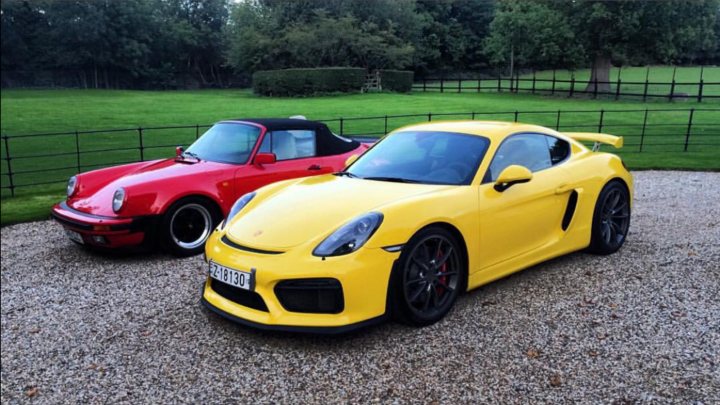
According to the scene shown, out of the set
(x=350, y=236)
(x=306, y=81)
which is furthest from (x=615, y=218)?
(x=306, y=81)

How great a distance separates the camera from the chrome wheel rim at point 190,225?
528cm

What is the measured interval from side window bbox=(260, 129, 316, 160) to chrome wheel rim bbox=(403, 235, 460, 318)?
2869 mm

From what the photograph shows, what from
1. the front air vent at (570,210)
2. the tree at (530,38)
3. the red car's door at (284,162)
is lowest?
the front air vent at (570,210)

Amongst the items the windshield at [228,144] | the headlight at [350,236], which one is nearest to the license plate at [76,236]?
the windshield at [228,144]

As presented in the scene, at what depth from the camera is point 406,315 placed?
140 inches

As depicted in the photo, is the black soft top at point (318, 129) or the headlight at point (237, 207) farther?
the black soft top at point (318, 129)

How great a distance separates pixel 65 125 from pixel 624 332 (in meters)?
17.0

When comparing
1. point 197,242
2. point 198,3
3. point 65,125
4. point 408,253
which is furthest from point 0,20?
point 65,125

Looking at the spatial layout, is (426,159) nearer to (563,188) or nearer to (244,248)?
(563,188)

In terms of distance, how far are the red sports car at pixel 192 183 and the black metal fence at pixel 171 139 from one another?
299 cm

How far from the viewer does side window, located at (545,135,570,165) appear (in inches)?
189

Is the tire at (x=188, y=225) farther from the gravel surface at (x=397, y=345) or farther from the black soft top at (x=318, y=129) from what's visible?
the black soft top at (x=318, y=129)

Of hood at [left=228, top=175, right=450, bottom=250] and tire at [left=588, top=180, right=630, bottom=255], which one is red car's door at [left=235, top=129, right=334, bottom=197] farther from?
tire at [left=588, top=180, right=630, bottom=255]

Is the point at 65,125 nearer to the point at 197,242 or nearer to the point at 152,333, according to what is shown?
the point at 197,242
